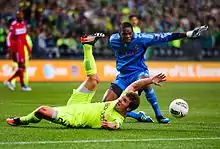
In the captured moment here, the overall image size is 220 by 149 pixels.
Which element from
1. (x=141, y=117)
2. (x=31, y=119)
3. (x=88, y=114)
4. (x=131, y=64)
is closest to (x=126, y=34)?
(x=131, y=64)

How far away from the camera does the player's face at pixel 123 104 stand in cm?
1184

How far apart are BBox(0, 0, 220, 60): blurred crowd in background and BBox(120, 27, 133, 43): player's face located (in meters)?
16.5

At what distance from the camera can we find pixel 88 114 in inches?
471

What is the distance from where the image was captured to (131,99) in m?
11.8

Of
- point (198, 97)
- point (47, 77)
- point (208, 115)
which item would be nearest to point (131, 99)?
point (208, 115)

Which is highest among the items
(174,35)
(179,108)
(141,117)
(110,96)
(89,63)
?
(174,35)

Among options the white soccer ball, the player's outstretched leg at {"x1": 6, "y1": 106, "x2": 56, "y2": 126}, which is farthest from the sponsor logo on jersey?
the player's outstretched leg at {"x1": 6, "y1": 106, "x2": 56, "y2": 126}

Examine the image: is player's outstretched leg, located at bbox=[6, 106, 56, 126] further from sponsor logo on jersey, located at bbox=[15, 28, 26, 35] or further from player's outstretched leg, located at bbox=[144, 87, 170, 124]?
sponsor logo on jersey, located at bbox=[15, 28, 26, 35]

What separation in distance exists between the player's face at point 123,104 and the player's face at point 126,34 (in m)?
2.18

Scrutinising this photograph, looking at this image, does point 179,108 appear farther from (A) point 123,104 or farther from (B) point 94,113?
(B) point 94,113

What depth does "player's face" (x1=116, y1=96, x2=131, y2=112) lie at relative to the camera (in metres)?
11.8

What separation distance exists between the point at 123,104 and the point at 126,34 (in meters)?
2.28

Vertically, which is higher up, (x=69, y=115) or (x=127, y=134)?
(x=69, y=115)

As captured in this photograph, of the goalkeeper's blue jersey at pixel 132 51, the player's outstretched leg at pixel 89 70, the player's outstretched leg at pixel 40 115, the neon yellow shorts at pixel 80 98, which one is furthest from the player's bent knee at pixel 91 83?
the goalkeeper's blue jersey at pixel 132 51
